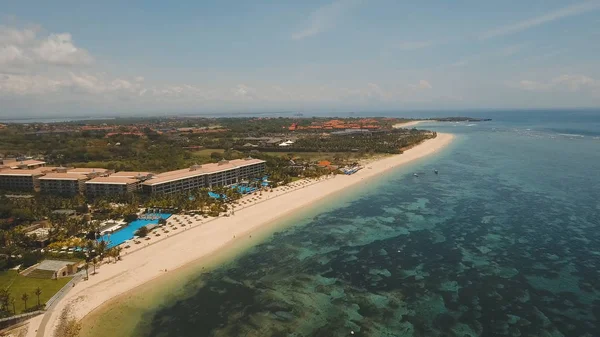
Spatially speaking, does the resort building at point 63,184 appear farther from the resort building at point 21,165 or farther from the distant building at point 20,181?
the resort building at point 21,165

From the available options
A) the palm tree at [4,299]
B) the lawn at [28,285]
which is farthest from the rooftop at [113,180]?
the palm tree at [4,299]

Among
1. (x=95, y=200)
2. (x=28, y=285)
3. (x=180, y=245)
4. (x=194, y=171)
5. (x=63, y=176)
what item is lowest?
(x=28, y=285)

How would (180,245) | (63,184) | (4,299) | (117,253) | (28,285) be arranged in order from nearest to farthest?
(4,299) → (28,285) → (117,253) → (180,245) → (63,184)

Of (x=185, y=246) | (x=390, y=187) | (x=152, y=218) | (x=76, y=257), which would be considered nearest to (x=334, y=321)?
(x=185, y=246)

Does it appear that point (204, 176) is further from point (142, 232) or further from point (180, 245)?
point (180, 245)

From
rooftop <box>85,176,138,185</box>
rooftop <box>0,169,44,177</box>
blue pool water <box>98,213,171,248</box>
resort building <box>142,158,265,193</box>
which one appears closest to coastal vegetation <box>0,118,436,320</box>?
blue pool water <box>98,213,171,248</box>

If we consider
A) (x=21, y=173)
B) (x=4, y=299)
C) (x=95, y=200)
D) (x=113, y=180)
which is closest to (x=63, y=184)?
(x=113, y=180)
